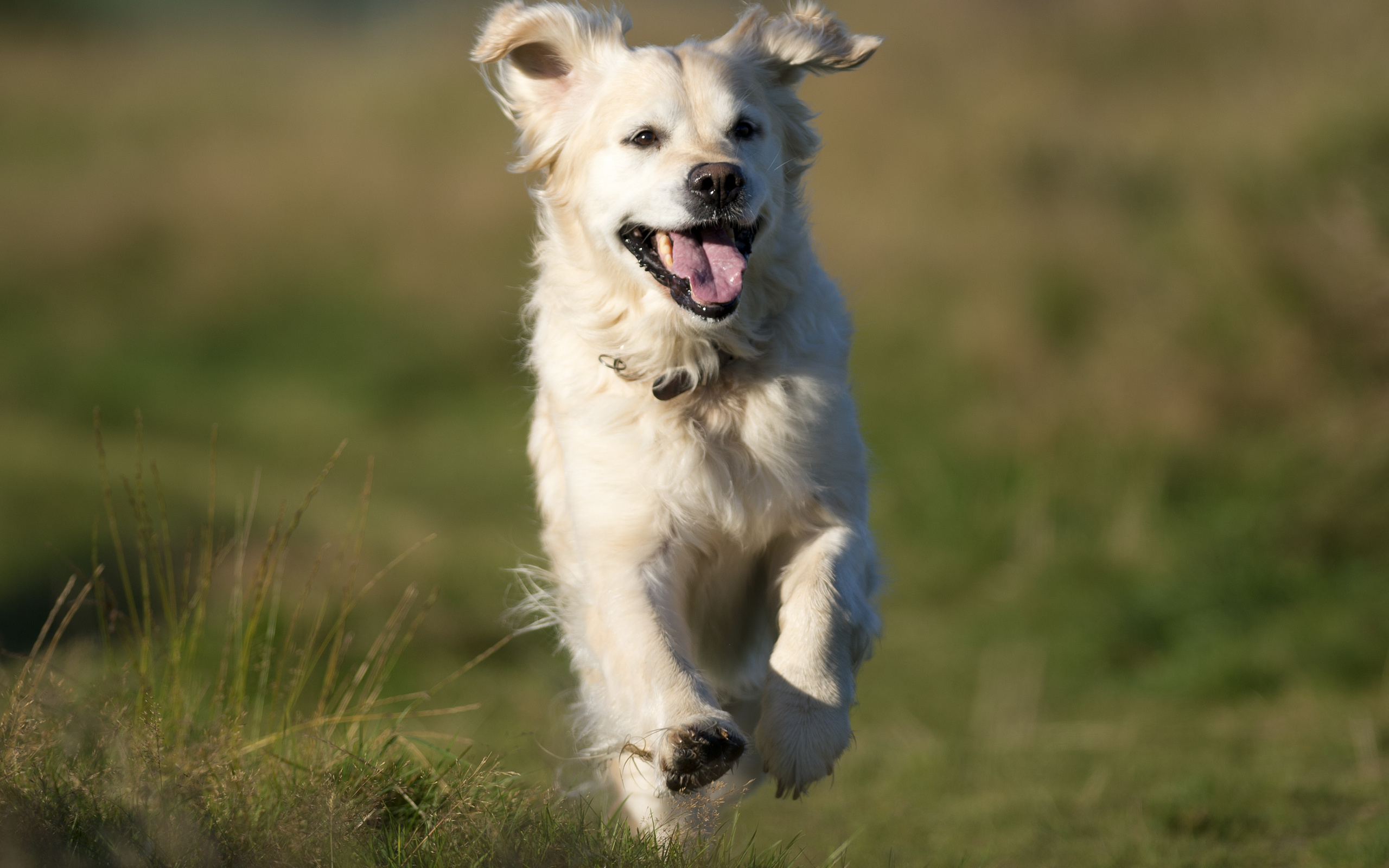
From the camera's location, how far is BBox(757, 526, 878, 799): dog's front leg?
355 centimetres

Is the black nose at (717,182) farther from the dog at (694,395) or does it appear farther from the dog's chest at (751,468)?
the dog's chest at (751,468)

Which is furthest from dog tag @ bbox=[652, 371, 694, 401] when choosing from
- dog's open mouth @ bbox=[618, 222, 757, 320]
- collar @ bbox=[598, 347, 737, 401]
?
dog's open mouth @ bbox=[618, 222, 757, 320]

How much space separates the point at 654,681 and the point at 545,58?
7.34ft

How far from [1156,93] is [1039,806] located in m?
11.0

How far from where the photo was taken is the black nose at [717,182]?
3895 mm

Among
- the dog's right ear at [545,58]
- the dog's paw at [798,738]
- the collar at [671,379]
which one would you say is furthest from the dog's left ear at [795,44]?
the dog's paw at [798,738]

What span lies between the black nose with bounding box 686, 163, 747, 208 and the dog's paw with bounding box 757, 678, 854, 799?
4.49 ft

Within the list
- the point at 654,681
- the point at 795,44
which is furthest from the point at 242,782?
the point at 795,44

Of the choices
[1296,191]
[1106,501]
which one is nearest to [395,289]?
[1106,501]

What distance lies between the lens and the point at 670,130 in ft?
13.7

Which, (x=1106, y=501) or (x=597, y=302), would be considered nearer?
(x=597, y=302)

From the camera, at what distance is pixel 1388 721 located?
20.9 ft

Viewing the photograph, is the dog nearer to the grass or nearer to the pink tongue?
the pink tongue

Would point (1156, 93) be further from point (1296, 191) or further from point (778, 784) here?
point (778, 784)
